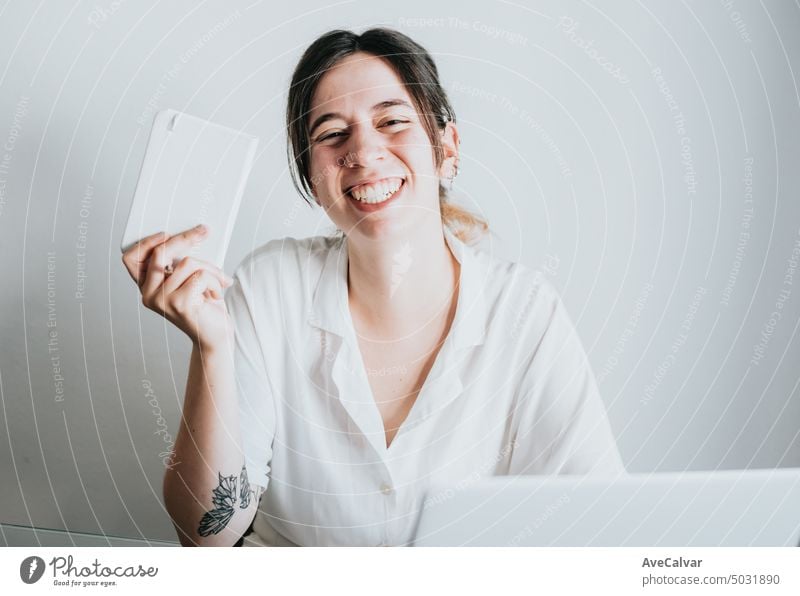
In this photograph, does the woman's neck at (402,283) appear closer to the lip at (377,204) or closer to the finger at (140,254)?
the lip at (377,204)

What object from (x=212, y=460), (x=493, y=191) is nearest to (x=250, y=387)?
(x=212, y=460)

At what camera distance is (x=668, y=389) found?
2.47ft

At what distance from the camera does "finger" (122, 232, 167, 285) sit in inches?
25.8

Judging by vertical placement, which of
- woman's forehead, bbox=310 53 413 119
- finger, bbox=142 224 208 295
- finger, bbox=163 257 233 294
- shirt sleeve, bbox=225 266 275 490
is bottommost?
shirt sleeve, bbox=225 266 275 490

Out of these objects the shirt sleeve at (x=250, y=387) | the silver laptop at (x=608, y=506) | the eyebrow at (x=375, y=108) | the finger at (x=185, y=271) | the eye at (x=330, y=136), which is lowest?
the silver laptop at (x=608, y=506)

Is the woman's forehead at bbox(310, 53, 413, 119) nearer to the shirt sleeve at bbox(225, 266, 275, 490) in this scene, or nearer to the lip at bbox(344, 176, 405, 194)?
the lip at bbox(344, 176, 405, 194)

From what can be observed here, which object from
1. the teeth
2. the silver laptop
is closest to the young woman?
the teeth

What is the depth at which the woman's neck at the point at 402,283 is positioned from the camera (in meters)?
0.70

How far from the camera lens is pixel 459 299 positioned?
2.32 feet

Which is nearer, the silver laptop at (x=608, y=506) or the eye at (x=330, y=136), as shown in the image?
the silver laptop at (x=608, y=506)

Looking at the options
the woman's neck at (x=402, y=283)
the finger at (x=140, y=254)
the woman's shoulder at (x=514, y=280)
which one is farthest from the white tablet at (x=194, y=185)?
the woman's shoulder at (x=514, y=280)

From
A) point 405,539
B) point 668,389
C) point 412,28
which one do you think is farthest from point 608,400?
point 412,28

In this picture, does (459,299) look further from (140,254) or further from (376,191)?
(140,254)

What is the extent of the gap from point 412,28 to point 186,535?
1.67 feet
